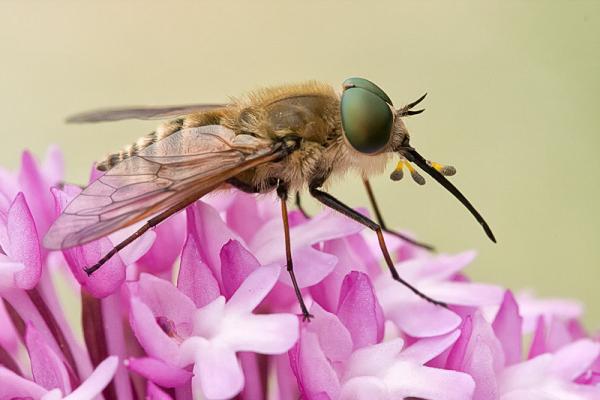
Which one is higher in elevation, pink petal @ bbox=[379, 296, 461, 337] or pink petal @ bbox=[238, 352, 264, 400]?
pink petal @ bbox=[379, 296, 461, 337]

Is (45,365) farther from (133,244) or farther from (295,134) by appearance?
(295,134)

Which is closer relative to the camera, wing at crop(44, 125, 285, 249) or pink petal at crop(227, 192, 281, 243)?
wing at crop(44, 125, 285, 249)

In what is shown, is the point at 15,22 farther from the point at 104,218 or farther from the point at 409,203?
the point at 104,218

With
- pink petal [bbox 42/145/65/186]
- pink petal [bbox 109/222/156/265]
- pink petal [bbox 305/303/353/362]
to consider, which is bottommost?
pink petal [bbox 305/303/353/362]

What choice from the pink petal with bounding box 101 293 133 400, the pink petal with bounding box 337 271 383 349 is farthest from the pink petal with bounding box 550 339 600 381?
the pink petal with bounding box 101 293 133 400

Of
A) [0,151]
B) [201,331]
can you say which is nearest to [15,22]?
[0,151]

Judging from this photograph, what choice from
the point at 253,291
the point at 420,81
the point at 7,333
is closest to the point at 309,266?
the point at 253,291

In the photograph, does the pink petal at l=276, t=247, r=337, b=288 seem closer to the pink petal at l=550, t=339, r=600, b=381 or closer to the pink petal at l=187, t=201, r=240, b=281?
the pink petal at l=187, t=201, r=240, b=281
